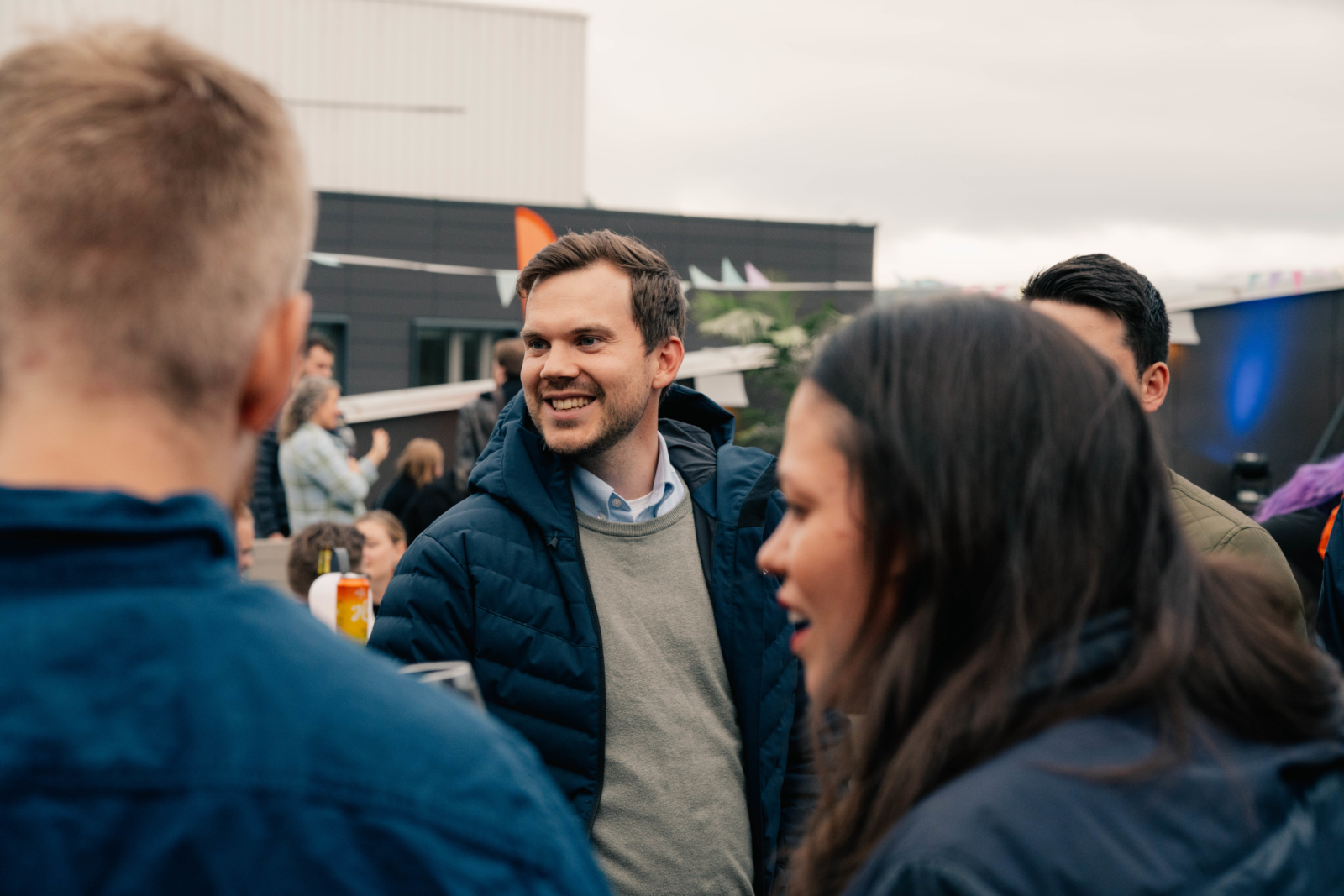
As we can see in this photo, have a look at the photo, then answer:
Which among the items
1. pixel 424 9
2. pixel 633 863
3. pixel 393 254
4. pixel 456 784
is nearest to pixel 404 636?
pixel 633 863

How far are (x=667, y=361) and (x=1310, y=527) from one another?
8.24 feet

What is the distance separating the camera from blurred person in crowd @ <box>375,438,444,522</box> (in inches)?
279

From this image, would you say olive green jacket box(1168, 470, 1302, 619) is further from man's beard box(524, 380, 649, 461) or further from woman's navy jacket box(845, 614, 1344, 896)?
woman's navy jacket box(845, 614, 1344, 896)

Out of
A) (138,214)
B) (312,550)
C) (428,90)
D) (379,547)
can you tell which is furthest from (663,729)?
(428,90)

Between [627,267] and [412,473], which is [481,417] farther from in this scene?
[627,267]

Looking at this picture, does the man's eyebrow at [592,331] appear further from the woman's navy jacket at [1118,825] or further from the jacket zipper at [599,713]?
the woman's navy jacket at [1118,825]

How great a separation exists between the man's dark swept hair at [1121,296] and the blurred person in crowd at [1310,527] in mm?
1303

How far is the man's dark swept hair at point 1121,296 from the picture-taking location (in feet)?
9.52

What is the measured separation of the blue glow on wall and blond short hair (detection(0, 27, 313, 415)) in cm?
1127

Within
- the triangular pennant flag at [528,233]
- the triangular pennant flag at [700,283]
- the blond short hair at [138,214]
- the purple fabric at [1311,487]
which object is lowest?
the purple fabric at [1311,487]

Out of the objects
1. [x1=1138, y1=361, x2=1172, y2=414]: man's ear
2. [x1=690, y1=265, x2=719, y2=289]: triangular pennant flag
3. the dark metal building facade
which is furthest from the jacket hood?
the dark metal building facade

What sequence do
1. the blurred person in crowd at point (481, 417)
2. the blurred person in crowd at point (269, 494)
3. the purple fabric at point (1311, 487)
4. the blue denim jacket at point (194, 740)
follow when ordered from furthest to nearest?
the blurred person in crowd at point (481, 417) → the blurred person in crowd at point (269, 494) → the purple fabric at point (1311, 487) → the blue denim jacket at point (194, 740)

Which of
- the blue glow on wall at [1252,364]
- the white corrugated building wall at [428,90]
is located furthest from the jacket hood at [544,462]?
the white corrugated building wall at [428,90]

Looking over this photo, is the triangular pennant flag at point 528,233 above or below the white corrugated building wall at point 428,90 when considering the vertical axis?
below
